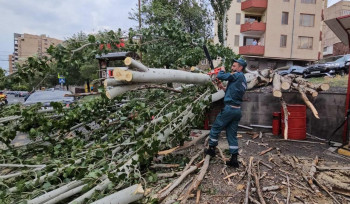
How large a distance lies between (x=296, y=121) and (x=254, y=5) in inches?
790

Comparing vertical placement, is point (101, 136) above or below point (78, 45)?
below

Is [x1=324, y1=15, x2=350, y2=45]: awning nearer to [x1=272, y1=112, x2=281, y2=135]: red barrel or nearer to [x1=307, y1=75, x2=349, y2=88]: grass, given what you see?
[x1=307, y1=75, x2=349, y2=88]: grass

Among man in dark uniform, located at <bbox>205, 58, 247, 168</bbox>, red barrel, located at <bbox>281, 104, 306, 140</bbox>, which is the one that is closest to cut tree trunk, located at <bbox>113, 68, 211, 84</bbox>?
man in dark uniform, located at <bbox>205, 58, 247, 168</bbox>

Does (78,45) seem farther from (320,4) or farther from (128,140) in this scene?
(320,4)

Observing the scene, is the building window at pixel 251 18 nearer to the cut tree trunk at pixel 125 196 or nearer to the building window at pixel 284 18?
the building window at pixel 284 18

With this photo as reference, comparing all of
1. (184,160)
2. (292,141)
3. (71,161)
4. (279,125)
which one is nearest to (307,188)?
(184,160)

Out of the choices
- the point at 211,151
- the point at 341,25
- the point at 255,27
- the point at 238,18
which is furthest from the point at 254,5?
the point at 211,151

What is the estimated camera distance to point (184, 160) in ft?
11.9

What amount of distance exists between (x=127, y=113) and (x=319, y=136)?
4709 mm

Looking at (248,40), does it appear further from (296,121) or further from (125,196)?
(125,196)

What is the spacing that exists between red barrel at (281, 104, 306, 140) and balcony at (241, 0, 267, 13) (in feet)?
65.2

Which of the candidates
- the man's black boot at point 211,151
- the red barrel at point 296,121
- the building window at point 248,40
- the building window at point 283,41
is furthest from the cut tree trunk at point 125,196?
the building window at point 248,40

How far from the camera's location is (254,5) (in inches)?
840

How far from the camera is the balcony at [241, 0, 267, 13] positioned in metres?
21.3
